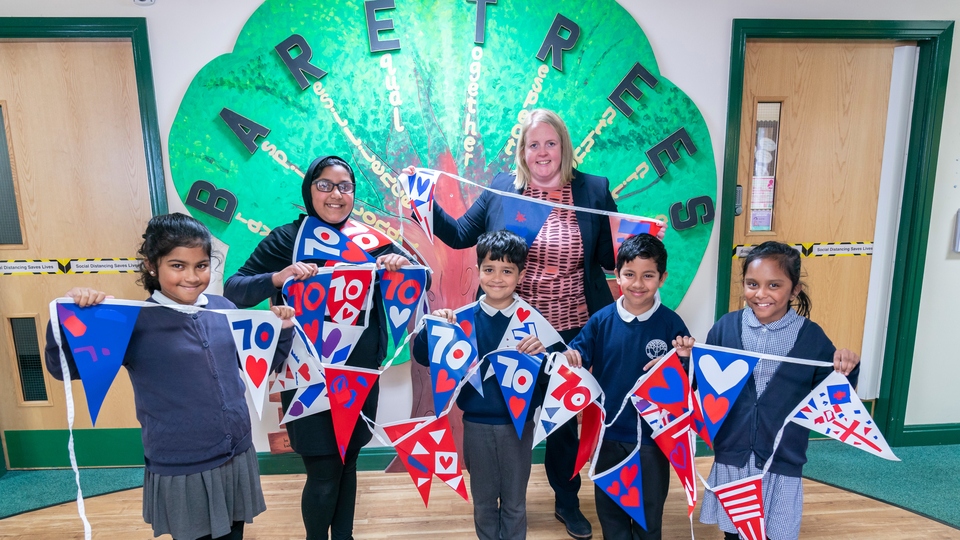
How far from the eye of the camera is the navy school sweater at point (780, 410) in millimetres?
1579

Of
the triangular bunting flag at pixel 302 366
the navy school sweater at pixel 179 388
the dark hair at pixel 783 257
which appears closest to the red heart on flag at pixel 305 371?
the triangular bunting flag at pixel 302 366

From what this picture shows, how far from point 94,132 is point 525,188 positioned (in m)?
2.14

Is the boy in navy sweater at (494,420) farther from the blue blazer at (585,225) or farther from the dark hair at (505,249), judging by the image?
the blue blazer at (585,225)

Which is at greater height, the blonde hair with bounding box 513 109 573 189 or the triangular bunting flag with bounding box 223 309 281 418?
the blonde hair with bounding box 513 109 573 189

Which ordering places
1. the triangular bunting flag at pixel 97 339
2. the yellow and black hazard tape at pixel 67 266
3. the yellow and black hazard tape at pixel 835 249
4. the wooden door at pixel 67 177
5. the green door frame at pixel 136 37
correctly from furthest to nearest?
1. the yellow and black hazard tape at pixel 835 249
2. the yellow and black hazard tape at pixel 67 266
3. the wooden door at pixel 67 177
4. the green door frame at pixel 136 37
5. the triangular bunting flag at pixel 97 339

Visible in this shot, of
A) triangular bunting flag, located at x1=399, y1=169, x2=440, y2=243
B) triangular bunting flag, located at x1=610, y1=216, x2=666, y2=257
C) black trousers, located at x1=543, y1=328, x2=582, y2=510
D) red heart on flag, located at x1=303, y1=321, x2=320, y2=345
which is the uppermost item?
triangular bunting flag, located at x1=399, y1=169, x2=440, y2=243

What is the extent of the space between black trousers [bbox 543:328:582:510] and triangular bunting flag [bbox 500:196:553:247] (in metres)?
0.76

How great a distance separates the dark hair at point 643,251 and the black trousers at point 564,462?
0.74 metres

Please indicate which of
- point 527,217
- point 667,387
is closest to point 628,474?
point 667,387

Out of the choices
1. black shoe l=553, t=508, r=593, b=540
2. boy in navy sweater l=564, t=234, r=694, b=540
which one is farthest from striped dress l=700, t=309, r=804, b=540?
black shoe l=553, t=508, r=593, b=540

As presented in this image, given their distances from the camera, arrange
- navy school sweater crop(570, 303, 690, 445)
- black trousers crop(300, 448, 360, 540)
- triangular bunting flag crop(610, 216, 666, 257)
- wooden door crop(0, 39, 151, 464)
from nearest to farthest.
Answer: navy school sweater crop(570, 303, 690, 445), black trousers crop(300, 448, 360, 540), triangular bunting flag crop(610, 216, 666, 257), wooden door crop(0, 39, 151, 464)

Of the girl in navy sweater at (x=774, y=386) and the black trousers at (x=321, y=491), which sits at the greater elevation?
the girl in navy sweater at (x=774, y=386)

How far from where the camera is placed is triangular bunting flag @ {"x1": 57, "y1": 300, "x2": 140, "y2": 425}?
1.29m

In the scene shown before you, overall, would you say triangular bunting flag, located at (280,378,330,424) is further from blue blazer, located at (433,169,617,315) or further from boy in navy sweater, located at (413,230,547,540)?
blue blazer, located at (433,169,617,315)
